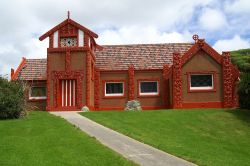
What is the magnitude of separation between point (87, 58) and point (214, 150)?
16348 mm

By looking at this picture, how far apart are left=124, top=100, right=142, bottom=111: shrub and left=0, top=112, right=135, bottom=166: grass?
1186 centimetres

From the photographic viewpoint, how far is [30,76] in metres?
34.0

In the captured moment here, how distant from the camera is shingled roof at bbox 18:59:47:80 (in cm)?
3372

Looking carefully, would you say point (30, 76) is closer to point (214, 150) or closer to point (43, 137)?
point (43, 137)

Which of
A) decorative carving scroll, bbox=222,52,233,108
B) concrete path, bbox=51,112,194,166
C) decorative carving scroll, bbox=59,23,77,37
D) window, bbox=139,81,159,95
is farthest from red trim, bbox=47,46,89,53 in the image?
concrete path, bbox=51,112,194,166

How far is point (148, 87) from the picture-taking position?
3297 cm

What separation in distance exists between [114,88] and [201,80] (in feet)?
24.7

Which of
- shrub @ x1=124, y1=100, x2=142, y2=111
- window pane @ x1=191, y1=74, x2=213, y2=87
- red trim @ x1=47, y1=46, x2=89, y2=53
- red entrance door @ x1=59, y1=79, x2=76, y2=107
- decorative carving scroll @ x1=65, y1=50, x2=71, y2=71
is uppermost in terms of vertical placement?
red trim @ x1=47, y1=46, x2=89, y2=53

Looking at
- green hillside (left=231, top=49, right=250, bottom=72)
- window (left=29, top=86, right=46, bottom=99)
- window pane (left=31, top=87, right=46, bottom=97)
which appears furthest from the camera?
green hillside (left=231, top=49, right=250, bottom=72)

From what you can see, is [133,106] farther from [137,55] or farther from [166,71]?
[137,55]

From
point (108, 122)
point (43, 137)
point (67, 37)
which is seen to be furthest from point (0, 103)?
point (67, 37)

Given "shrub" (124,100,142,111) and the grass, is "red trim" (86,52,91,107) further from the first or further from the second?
the grass

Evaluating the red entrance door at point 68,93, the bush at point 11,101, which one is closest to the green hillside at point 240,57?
the red entrance door at point 68,93

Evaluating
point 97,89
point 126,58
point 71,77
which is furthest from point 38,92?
point 126,58
